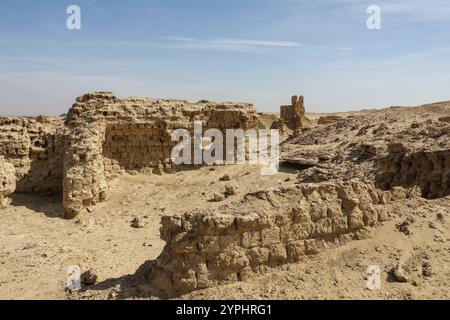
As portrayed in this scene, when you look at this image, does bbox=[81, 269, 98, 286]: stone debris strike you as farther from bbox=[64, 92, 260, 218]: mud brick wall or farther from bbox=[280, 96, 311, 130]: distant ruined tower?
bbox=[280, 96, 311, 130]: distant ruined tower

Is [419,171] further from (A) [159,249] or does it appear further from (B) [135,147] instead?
(B) [135,147]

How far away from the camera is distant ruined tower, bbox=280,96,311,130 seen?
3091 centimetres

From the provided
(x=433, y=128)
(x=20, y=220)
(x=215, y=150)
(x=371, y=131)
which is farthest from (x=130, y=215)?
(x=371, y=131)

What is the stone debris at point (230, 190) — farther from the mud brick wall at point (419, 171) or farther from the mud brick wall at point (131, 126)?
the mud brick wall at point (419, 171)

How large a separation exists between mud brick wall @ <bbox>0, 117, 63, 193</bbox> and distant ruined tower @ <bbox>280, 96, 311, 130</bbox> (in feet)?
66.0

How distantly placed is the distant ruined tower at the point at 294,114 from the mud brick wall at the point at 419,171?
769 inches

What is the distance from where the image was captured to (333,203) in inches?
249

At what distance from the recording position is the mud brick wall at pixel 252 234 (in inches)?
218

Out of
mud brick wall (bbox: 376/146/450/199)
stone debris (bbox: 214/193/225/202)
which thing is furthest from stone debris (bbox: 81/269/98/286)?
mud brick wall (bbox: 376/146/450/199)

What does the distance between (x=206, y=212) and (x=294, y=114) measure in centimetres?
2638

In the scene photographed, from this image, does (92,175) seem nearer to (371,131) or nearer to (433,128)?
(433,128)

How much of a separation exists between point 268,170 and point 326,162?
2.26 meters

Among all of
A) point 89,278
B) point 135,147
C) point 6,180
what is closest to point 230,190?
point 135,147

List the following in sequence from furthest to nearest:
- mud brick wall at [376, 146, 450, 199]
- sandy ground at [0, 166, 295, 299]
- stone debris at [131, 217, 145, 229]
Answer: stone debris at [131, 217, 145, 229] → mud brick wall at [376, 146, 450, 199] → sandy ground at [0, 166, 295, 299]
